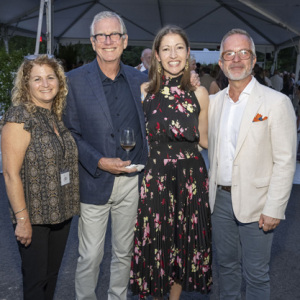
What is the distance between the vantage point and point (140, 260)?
310cm

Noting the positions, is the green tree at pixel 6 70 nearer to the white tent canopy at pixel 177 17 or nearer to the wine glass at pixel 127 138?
the white tent canopy at pixel 177 17

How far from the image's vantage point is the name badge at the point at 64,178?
→ 8.64 feet

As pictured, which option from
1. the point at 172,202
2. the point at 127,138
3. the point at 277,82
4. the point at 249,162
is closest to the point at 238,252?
the point at 172,202

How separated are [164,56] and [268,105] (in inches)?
33.6

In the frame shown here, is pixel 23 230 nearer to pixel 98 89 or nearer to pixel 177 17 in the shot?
pixel 98 89

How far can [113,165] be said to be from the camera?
9.19ft

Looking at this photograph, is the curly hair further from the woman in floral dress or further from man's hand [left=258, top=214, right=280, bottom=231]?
man's hand [left=258, top=214, right=280, bottom=231]

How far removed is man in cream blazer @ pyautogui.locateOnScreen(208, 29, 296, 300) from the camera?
259 centimetres

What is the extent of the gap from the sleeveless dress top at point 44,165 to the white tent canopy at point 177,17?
985cm

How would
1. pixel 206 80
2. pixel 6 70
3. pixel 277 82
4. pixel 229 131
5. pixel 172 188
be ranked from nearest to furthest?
pixel 229 131
pixel 172 188
pixel 6 70
pixel 206 80
pixel 277 82

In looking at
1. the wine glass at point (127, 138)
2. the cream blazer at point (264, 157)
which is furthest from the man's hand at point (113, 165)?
the cream blazer at point (264, 157)

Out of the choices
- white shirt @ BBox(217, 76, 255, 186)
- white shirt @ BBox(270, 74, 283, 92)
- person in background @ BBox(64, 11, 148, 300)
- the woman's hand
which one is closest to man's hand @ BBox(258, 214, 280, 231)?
white shirt @ BBox(217, 76, 255, 186)

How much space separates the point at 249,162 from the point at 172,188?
66 centimetres

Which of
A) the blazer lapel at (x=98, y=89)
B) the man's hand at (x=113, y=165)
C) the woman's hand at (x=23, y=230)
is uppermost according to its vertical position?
the blazer lapel at (x=98, y=89)
